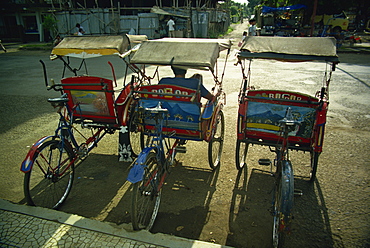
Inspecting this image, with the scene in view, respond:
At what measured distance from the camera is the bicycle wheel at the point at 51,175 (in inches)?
142

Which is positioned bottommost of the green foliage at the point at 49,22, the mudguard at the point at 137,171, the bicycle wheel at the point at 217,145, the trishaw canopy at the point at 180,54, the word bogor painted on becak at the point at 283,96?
the bicycle wheel at the point at 217,145

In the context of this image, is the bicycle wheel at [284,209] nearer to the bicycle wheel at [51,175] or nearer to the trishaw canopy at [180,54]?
the trishaw canopy at [180,54]

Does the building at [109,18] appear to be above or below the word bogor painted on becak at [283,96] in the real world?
above

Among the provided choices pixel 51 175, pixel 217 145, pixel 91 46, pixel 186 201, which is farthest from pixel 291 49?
pixel 51 175

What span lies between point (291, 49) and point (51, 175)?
155 inches

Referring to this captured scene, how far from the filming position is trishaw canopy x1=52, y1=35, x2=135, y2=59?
4609 mm

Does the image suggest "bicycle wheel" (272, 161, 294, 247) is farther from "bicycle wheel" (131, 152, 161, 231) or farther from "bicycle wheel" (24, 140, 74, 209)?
"bicycle wheel" (24, 140, 74, 209)

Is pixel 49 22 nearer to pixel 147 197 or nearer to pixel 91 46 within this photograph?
pixel 91 46

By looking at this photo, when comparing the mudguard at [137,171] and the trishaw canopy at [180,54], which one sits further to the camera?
the trishaw canopy at [180,54]

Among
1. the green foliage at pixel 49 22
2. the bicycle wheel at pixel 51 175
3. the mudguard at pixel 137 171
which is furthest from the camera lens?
the green foliage at pixel 49 22

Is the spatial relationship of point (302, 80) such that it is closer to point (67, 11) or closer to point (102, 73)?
point (102, 73)

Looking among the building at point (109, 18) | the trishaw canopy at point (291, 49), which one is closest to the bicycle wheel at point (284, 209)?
the trishaw canopy at point (291, 49)

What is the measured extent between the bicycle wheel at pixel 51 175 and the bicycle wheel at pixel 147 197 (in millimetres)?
1255

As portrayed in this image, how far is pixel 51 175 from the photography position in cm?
365
